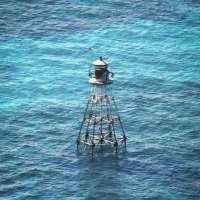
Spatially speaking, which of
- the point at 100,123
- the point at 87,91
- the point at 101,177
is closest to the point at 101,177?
the point at 101,177

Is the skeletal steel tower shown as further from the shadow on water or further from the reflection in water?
the reflection in water

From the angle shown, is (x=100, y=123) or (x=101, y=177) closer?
(x=101, y=177)

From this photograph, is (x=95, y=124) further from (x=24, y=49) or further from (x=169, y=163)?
(x=24, y=49)

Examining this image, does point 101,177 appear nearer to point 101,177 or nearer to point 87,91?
point 101,177

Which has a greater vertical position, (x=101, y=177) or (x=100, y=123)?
(x=100, y=123)

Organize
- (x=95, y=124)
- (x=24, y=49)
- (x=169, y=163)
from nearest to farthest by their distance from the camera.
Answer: (x=169, y=163) → (x=95, y=124) → (x=24, y=49)

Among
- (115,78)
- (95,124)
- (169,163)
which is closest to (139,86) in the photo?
(115,78)
